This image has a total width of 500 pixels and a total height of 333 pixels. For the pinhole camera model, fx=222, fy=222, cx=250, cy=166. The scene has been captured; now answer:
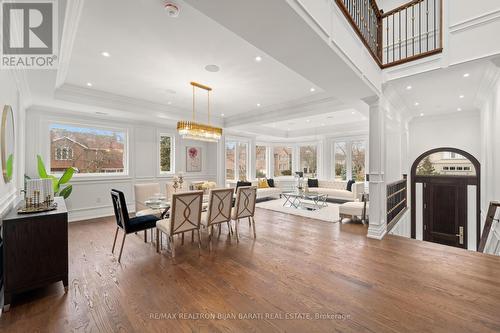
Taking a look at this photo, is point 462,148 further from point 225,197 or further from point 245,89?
point 225,197

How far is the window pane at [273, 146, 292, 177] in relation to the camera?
1066 centimetres

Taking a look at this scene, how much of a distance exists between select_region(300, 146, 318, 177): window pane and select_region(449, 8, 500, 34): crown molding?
6.87 m

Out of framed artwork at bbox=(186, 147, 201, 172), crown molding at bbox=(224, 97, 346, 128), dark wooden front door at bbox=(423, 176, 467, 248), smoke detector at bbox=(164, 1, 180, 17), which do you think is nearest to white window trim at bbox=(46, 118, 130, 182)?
framed artwork at bbox=(186, 147, 201, 172)

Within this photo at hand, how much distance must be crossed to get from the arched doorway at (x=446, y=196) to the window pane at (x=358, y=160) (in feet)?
7.01

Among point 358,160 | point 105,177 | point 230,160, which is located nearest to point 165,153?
point 105,177

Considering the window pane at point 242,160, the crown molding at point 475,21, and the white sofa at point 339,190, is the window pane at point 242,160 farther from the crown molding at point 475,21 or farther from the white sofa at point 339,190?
the crown molding at point 475,21

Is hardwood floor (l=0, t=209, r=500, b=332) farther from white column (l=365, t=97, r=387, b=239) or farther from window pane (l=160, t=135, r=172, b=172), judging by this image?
window pane (l=160, t=135, r=172, b=172)

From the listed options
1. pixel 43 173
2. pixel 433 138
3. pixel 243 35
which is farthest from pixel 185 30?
pixel 433 138

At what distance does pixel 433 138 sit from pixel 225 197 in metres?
6.07

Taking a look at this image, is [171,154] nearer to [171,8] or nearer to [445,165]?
[171,8]

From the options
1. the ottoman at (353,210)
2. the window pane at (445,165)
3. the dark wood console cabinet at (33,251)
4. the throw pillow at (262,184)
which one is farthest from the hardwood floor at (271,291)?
the throw pillow at (262,184)

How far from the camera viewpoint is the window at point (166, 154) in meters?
6.85

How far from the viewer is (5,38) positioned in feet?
7.14

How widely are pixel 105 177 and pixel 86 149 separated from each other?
0.83 meters
